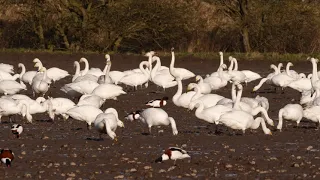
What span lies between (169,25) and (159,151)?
22.8 m

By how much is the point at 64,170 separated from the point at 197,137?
4168 mm

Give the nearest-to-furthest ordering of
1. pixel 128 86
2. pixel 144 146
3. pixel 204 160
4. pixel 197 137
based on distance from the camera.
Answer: pixel 204 160, pixel 144 146, pixel 197 137, pixel 128 86

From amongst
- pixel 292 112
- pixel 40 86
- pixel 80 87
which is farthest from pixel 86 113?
pixel 40 86

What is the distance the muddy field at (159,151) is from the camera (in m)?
12.4

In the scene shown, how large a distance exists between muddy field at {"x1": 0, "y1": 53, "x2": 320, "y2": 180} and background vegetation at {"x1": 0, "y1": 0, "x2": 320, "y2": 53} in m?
15.5

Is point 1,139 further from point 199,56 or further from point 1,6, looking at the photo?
point 1,6

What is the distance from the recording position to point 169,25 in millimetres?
37031

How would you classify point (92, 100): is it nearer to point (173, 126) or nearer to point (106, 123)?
point (173, 126)

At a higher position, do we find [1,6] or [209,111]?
[1,6]

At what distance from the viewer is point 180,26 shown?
122 ft

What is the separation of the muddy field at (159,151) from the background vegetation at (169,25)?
15460 millimetres

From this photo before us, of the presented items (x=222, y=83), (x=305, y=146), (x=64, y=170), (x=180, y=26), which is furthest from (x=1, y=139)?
(x=180, y=26)

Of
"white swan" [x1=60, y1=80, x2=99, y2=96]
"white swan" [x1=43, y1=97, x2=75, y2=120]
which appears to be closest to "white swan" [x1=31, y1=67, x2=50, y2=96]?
"white swan" [x1=60, y1=80, x2=99, y2=96]

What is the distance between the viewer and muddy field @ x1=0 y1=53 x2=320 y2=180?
12.4 meters
